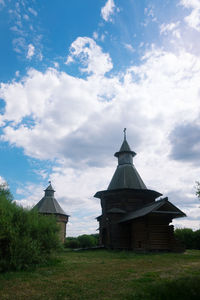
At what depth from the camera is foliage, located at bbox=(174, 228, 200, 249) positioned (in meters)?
29.6

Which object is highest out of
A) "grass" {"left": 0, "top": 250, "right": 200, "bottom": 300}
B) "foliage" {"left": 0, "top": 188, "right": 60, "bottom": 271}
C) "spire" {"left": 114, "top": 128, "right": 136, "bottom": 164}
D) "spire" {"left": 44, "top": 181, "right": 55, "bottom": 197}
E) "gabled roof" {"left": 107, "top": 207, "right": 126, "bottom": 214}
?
"spire" {"left": 114, "top": 128, "right": 136, "bottom": 164}

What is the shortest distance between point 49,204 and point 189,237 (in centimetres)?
2221

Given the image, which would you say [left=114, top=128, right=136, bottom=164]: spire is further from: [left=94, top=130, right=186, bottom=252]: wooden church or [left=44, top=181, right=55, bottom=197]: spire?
[left=44, top=181, right=55, bottom=197]: spire

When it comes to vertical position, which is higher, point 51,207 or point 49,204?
point 49,204

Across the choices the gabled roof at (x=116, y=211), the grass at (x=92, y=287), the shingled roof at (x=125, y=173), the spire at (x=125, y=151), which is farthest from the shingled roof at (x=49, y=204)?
the grass at (x=92, y=287)

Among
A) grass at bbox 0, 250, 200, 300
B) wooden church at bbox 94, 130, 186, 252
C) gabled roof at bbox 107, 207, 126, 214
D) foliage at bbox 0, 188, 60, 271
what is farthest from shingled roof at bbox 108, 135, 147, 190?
grass at bbox 0, 250, 200, 300

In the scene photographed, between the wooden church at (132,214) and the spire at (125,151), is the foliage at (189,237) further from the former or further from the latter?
the spire at (125,151)

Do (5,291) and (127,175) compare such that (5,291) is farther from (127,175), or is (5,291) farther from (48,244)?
(127,175)

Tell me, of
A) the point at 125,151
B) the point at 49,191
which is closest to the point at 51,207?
the point at 49,191

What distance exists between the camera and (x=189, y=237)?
30.5 metres

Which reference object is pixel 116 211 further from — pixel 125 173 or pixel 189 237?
pixel 189 237

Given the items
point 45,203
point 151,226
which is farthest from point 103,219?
point 45,203

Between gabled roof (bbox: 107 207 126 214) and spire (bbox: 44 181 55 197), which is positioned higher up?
spire (bbox: 44 181 55 197)

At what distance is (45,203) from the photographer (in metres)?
39.8
